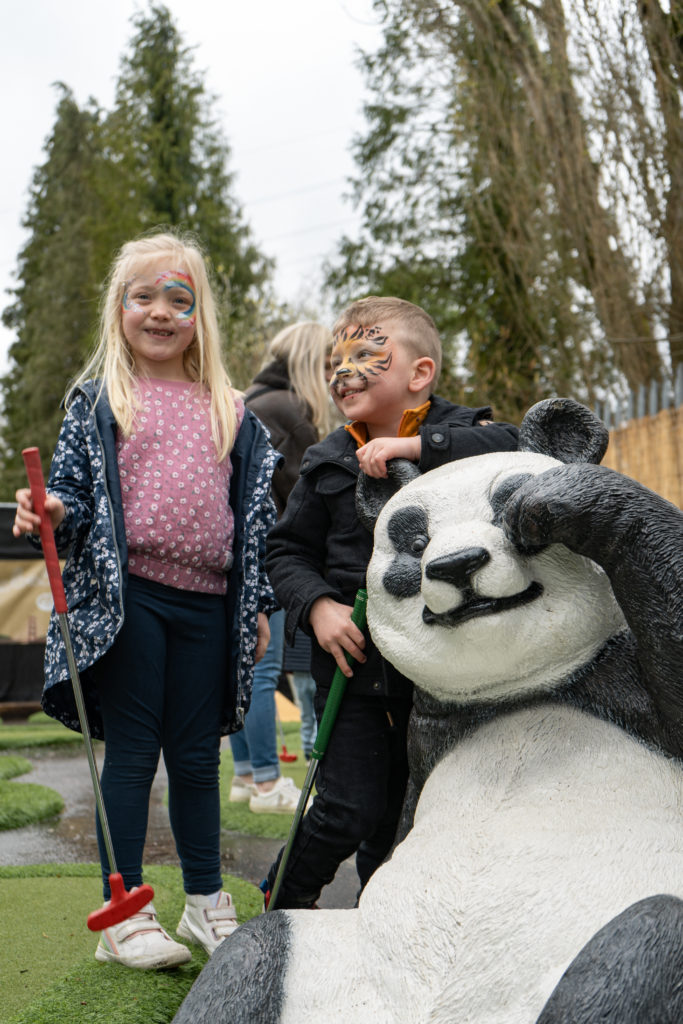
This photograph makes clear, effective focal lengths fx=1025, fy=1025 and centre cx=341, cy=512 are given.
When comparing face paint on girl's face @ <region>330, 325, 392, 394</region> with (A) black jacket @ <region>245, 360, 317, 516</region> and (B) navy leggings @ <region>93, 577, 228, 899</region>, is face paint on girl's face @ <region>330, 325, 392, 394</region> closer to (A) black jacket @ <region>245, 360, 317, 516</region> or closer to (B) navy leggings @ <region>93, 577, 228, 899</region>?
(B) navy leggings @ <region>93, 577, 228, 899</region>

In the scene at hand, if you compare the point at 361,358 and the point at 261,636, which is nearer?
the point at 361,358

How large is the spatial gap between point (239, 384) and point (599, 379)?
9760 mm

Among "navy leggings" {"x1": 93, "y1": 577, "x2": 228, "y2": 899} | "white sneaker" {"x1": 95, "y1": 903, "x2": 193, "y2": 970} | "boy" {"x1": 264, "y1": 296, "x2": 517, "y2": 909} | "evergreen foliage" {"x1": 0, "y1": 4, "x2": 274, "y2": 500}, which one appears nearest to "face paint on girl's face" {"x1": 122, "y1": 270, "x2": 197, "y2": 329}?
"boy" {"x1": 264, "y1": 296, "x2": 517, "y2": 909}

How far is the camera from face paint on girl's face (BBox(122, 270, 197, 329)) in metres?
3.03

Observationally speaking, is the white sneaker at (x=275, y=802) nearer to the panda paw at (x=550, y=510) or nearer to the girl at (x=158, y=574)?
the girl at (x=158, y=574)

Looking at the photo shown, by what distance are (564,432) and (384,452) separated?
0.39 m

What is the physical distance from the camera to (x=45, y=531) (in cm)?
246

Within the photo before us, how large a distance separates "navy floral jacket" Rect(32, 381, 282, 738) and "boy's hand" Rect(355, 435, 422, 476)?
755 mm

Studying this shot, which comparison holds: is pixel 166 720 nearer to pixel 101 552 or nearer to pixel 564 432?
pixel 101 552

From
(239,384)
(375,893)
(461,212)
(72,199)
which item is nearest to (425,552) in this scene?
(375,893)

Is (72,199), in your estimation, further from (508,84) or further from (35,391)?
(508,84)

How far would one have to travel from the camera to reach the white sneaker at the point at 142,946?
2.57 m

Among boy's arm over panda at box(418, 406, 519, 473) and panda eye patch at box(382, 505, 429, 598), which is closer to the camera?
panda eye patch at box(382, 505, 429, 598)

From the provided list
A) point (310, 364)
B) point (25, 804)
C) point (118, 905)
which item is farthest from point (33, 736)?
point (118, 905)
